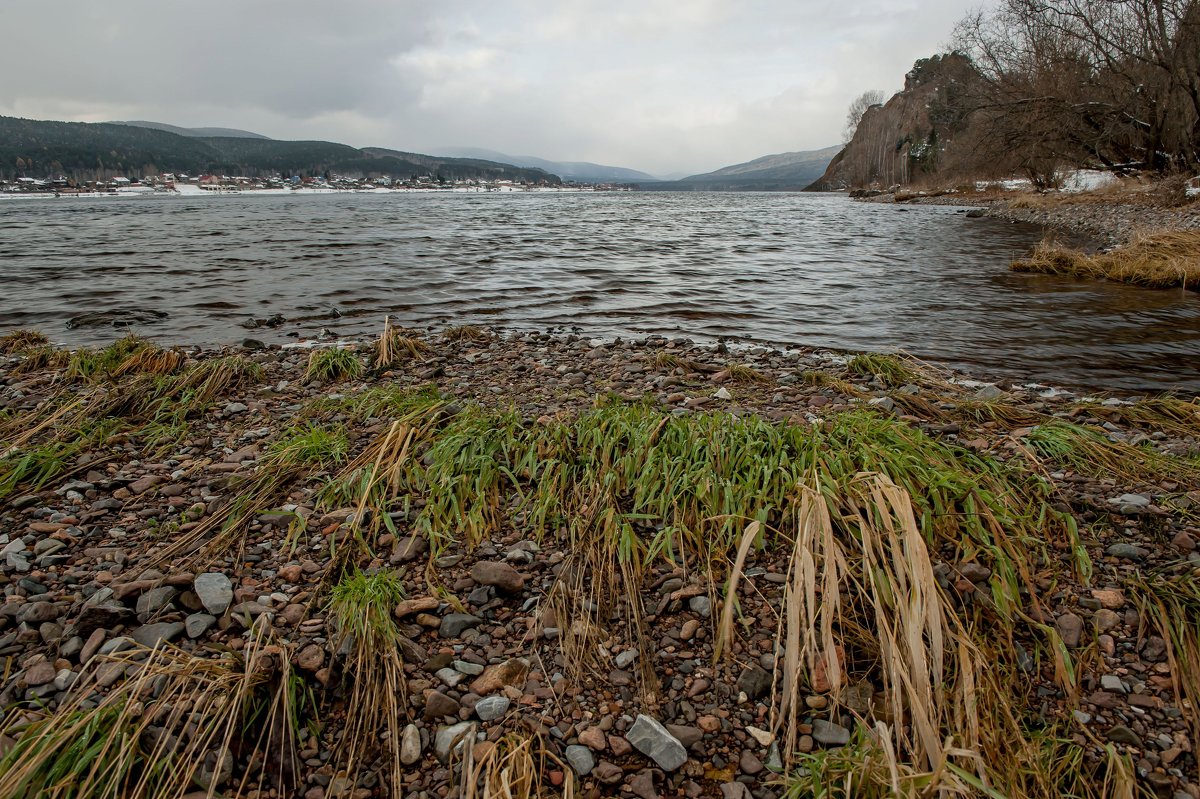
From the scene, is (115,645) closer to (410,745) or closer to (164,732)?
(164,732)

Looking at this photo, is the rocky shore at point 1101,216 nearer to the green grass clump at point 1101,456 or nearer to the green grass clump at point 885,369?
the green grass clump at point 885,369

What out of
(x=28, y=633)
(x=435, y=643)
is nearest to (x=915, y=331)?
(x=435, y=643)

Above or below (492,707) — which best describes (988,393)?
above

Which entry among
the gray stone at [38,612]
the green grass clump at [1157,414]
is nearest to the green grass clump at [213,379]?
the gray stone at [38,612]

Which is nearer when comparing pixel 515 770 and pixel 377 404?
pixel 515 770

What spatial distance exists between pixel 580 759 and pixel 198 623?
1737 mm

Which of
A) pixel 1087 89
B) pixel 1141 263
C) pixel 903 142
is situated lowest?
pixel 1141 263

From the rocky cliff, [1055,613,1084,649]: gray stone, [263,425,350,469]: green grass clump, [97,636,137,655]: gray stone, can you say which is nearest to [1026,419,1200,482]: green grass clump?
[1055,613,1084,649]: gray stone

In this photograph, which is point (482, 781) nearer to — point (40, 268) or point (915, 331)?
point (915, 331)

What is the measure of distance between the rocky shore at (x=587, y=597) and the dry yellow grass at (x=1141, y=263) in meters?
9.01

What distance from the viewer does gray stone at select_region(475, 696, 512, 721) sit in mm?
2148

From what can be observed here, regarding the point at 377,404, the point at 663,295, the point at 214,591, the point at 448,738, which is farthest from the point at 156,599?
the point at 663,295

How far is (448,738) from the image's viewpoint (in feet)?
6.76

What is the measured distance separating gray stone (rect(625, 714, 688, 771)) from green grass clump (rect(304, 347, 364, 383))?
4.70 metres
